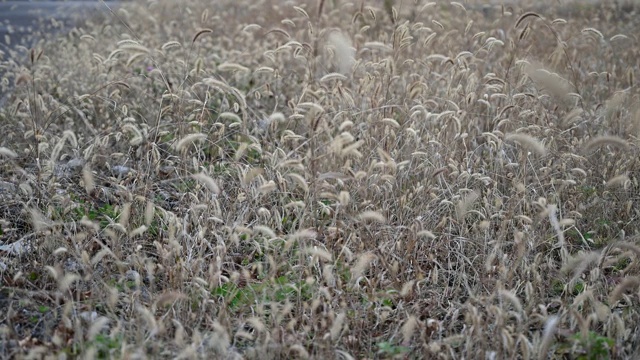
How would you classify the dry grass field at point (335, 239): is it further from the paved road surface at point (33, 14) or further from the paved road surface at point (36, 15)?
the paved road surface at point (33, 14)

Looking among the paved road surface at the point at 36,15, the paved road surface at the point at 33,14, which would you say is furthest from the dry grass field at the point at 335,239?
the paved road surface at the point at 33,14

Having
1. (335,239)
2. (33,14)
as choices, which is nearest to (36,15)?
(33,14)

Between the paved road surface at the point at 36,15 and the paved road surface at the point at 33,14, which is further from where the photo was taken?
the paved road surface at the point at 33,14

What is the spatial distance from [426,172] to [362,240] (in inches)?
24.0

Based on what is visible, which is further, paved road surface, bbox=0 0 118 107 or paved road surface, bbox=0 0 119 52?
paved road surface, bbox=0 0 119 52

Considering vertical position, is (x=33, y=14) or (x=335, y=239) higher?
(x=335, y=239)

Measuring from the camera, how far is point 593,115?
4645mm

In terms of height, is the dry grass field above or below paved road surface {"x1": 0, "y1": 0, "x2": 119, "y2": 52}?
above

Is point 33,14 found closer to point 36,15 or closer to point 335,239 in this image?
point 36,15

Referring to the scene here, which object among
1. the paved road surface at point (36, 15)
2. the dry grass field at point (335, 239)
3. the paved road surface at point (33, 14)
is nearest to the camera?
the dry grass field at point (335, 239)

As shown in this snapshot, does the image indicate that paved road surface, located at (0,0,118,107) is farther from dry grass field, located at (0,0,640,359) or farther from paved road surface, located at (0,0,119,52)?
dry grass field, located at (0,0,640,359)

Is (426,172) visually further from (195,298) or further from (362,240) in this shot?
(195,298)

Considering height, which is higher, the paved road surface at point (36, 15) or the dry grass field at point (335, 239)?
the dry grass field at point (335, 239)

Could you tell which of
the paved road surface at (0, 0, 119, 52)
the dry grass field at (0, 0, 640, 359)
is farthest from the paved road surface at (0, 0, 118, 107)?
the dry grass field at (0, 0, 640, 359)
